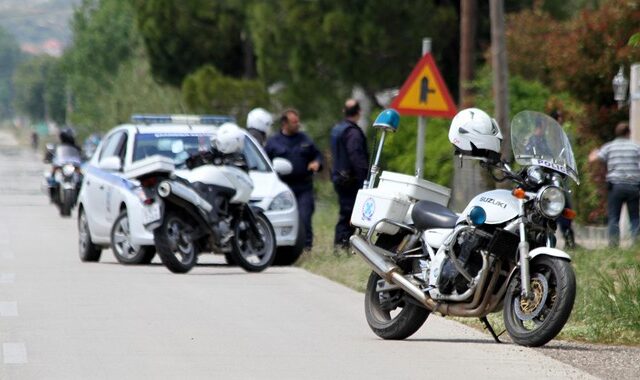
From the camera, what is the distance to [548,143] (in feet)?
35.6

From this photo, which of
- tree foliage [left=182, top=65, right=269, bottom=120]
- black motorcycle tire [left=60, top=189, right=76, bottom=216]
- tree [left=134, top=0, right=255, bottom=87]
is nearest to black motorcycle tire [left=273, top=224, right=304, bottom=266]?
black motorcycle tire [left=60, top=189, right=76, bottom=216]

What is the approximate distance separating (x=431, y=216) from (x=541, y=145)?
2.86 feet

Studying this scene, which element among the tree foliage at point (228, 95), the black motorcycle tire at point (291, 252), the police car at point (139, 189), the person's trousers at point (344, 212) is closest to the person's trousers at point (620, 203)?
the person's trousers at point (344, 212)

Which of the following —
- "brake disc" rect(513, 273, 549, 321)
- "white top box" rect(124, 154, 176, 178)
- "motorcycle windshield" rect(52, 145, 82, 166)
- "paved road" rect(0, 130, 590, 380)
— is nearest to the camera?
"paved road" rect(0, 130, 590, 380)

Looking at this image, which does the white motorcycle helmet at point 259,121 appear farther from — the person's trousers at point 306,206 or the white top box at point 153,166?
the white top box at point 153,166

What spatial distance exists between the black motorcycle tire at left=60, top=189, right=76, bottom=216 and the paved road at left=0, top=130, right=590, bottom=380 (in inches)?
519

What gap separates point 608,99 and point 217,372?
56.0 ft

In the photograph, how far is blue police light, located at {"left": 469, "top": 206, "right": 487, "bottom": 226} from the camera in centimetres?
1066

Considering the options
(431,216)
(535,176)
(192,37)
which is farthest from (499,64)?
(192,37)

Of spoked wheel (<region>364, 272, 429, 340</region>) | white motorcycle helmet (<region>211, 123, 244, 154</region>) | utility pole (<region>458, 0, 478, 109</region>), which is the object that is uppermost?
utility pole (<region>458, 0, 478, 109</region>)

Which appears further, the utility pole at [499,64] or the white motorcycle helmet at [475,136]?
the utility pole at [499,64]

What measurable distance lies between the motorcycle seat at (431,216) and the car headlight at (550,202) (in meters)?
0.74

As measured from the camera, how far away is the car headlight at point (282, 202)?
60.2 feet

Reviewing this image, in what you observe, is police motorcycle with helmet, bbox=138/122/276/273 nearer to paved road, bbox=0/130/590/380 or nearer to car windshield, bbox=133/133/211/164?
paved road, bbox=0/130/590/380
